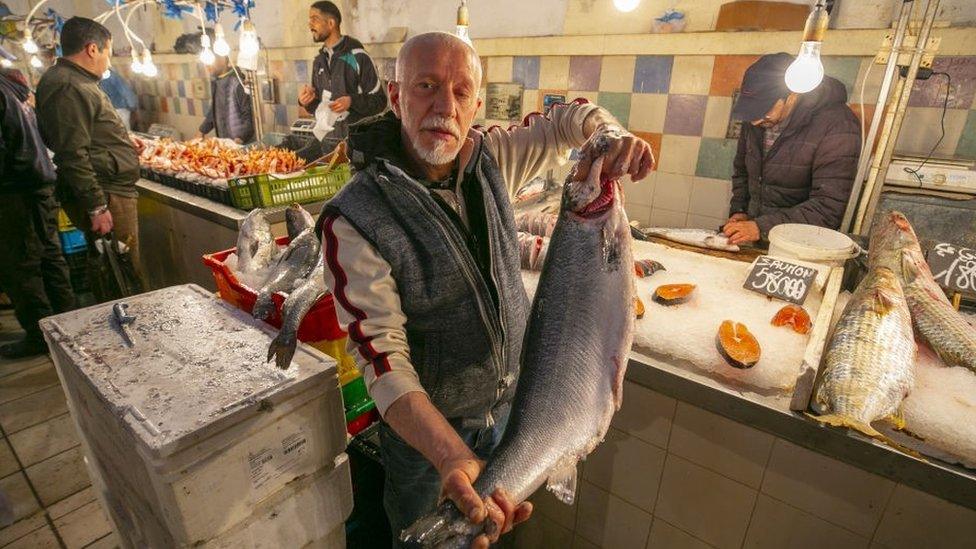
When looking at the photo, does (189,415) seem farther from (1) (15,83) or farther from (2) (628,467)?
(1) (15,83)

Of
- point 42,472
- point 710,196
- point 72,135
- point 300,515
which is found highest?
point 72,135

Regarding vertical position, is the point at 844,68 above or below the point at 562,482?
above

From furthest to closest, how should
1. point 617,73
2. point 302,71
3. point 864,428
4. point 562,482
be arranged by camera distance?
point 302,71
point 617,73
point 864,428
point 562,482

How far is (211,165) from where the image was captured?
5.17m

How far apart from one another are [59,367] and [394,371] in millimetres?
1929

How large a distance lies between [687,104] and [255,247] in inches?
160

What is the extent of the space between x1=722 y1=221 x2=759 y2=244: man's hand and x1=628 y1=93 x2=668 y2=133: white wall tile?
1485 millimetres

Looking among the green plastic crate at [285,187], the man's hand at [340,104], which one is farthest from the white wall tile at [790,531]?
the man's hand at [340,104]

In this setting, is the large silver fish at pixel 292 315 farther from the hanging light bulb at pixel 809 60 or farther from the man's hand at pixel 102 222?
the man's hand at pixel 102 222

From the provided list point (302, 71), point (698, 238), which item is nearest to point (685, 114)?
point (698, 238)

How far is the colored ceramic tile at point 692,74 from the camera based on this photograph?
4.45 m

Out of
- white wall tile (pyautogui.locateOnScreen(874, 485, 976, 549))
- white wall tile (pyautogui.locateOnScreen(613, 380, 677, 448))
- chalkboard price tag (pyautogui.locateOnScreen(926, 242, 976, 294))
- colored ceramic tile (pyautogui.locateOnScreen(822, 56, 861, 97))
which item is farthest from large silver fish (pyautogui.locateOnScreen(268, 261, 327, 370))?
colored ceramic tile (pyautogui.locateOnScreen(822, 56, 861, 97))

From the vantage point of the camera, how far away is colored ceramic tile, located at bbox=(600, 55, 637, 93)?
4.88m

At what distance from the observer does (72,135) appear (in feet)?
14.5
